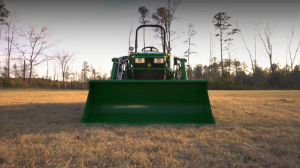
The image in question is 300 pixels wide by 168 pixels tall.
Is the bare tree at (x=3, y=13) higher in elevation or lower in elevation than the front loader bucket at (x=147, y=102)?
higher

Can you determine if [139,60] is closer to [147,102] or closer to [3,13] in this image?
[147,102]

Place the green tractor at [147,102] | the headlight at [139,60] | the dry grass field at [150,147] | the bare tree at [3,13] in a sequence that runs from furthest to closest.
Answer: the bare tree at [3,13]
the headlight at [139,60]
the green tractor at [147,102]
the dry grass field at [150,147]

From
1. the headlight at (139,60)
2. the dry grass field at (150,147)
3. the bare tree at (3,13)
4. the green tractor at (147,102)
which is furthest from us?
the bare tree at (3,13)

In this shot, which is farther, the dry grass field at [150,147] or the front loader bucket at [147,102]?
the front loader bucket at [147,102]

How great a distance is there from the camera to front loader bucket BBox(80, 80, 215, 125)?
4.29m

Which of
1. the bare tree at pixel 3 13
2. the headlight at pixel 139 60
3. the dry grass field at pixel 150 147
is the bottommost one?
the dry grass field at pixel 150 147

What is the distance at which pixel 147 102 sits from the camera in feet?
14.9

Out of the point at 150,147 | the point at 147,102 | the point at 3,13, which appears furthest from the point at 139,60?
the point at 3,13

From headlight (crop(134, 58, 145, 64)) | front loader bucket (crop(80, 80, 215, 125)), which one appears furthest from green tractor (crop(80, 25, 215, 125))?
headlight (crop(134, 58, 145, 64))

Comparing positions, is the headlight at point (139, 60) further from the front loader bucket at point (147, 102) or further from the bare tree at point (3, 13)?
the bare tree at point (3, 13)

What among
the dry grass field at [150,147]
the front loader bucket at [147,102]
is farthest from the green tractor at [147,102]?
the dry grass field at [150,147]

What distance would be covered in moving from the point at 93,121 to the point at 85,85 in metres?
28.7

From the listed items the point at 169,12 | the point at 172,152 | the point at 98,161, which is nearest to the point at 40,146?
the point at 98,161

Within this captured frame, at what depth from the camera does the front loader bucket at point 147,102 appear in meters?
4.29
